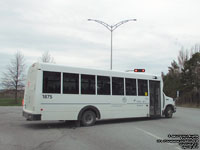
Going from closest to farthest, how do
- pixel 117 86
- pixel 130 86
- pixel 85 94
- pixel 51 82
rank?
1. pixel 51 82
2. pixel 85 94
3. pixel 117 86
4. pixel 130 86

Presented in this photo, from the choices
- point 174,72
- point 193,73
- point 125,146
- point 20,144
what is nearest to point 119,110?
point 125,146

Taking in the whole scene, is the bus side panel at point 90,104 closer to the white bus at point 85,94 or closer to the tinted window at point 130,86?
the white bus at point 85,94

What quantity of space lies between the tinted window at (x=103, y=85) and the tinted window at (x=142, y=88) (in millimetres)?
2352

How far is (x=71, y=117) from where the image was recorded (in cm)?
1133

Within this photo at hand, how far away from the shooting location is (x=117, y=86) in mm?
13141

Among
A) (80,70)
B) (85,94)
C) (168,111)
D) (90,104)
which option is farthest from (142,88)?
(80,70)

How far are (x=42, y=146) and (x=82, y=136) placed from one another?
2064 millimetres

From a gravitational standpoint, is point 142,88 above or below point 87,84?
below

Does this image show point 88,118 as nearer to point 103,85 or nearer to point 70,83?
point 103,85

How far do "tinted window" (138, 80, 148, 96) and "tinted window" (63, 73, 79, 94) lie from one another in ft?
14.0

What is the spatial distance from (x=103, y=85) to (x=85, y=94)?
1.23 metres

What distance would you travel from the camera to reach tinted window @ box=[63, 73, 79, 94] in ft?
36.8

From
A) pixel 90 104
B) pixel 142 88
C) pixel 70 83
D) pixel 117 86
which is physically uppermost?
pixel 70 83

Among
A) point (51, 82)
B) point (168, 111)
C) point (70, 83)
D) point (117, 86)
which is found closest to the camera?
point (51, 82)
